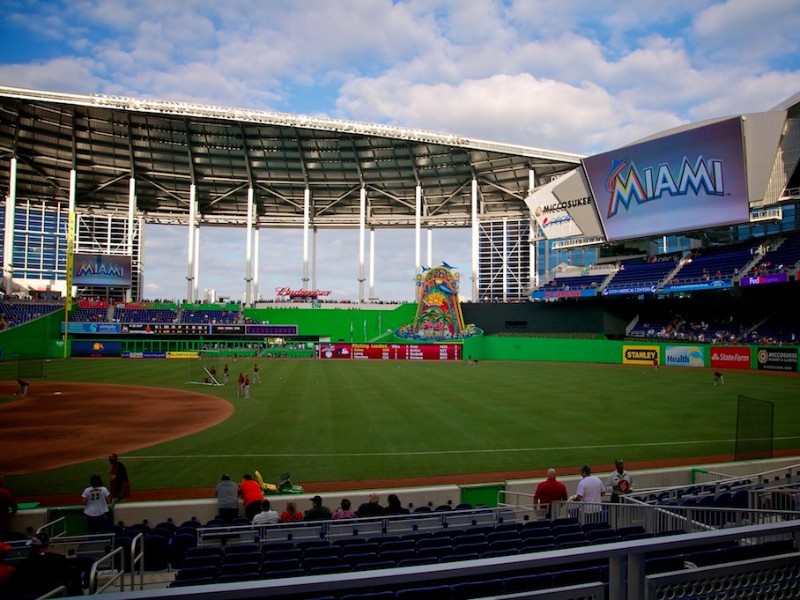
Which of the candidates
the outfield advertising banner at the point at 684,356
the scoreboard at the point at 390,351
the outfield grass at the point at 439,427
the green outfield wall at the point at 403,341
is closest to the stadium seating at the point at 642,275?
the green outfield wall at the point at 403,341

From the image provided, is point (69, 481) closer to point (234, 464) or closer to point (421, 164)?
point (234, 464)

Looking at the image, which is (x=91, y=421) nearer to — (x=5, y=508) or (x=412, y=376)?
(x=5, y=508)

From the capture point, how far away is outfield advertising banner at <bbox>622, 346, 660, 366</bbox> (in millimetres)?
53406

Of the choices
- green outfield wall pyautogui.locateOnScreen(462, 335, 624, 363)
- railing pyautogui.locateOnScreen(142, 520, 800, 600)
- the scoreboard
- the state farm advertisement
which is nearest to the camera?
railing pyautogui.locateOnScreen(142, 520, 800, 600)

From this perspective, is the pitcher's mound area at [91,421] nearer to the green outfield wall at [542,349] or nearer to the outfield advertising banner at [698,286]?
the green outfield wall at [542,349]

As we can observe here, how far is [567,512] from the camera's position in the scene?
10906 mm

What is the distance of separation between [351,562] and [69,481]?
1401 centimetres

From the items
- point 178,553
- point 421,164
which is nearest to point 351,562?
point 178,553

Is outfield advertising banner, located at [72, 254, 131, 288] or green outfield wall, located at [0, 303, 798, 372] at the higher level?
outfield advertising banner, located at [72, 254, 131, 288]

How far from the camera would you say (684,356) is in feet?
167

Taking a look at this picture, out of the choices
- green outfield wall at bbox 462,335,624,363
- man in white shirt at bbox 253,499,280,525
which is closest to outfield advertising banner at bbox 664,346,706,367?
green outfield wall at bbox 462,335,624,363

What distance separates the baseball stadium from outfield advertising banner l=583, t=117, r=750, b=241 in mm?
247

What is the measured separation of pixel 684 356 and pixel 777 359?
7464mm

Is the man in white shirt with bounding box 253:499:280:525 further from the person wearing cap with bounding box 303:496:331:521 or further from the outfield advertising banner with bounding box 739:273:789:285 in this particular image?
the outfield advertising banner with bounding box 739:273:789:285
